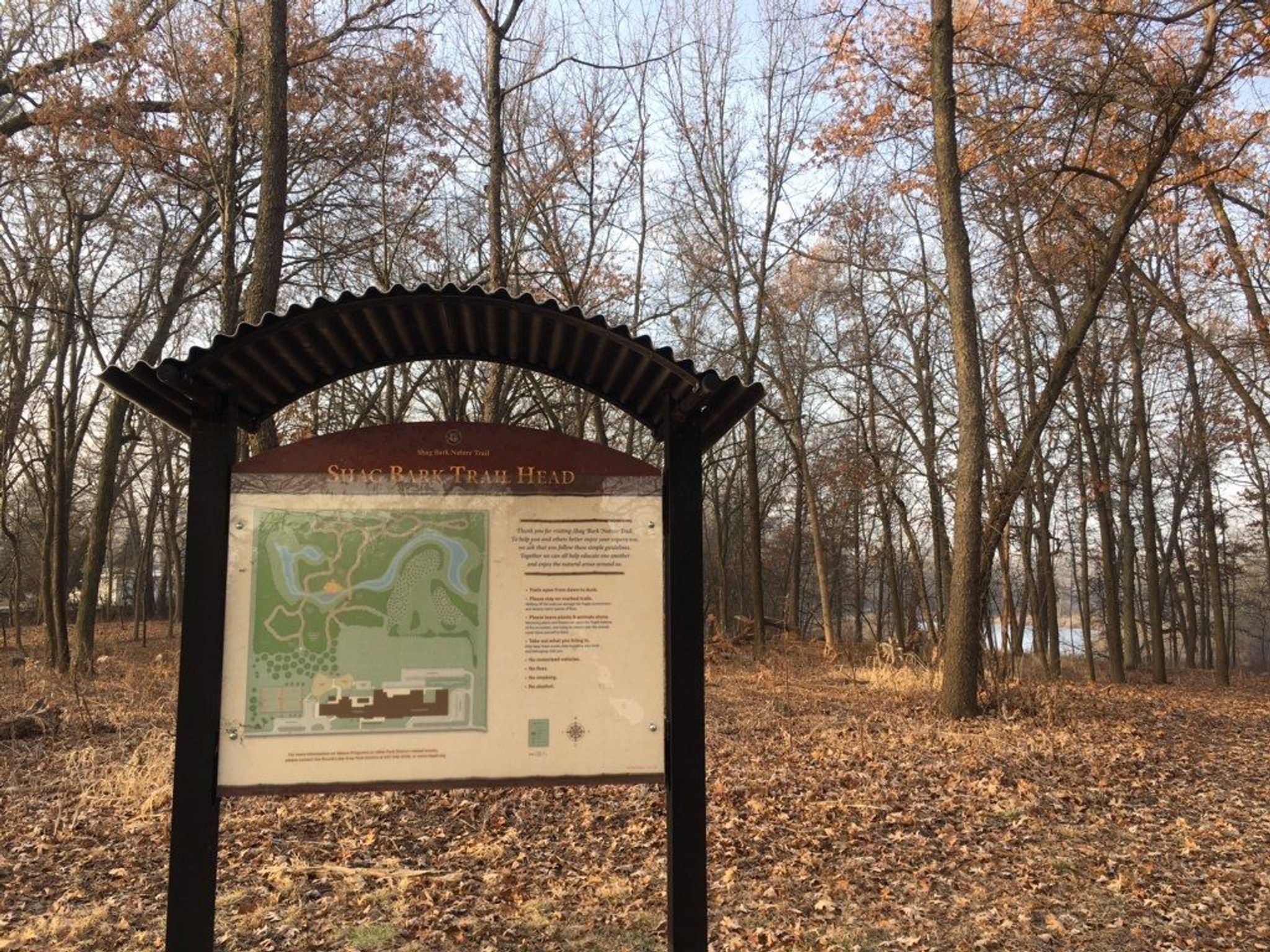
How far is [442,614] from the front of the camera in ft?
11.6

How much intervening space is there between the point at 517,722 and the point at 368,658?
67 cm

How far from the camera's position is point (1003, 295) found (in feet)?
64.5

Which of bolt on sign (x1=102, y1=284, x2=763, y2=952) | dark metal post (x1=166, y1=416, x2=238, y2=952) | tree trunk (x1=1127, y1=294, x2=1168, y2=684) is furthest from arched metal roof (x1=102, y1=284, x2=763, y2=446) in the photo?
tree trunk (x1=1127, y1=294, x2=1168, y2=684)

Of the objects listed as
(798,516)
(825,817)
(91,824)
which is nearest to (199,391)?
(91,824)

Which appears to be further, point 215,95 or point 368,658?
point 215,95

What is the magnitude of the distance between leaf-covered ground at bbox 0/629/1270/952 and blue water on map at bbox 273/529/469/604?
2060 mm

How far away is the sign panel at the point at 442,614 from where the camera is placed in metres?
3.42

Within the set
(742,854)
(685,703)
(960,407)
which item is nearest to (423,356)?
(685,703)

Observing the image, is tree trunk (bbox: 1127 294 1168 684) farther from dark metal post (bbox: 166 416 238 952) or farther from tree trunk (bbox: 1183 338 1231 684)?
dark metal post (bbox: 166 416 238 952)

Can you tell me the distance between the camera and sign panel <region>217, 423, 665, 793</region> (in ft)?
11.2

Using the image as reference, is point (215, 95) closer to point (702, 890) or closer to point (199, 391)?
point (199, 391)

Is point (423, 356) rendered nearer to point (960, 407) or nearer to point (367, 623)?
point (367, 623)

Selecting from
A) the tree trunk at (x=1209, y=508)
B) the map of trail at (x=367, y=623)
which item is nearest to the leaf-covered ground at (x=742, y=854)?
the map of trail at (x=367, y=623)

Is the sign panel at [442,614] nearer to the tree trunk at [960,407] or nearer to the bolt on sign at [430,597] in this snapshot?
the bolt on sign at [430,597]
